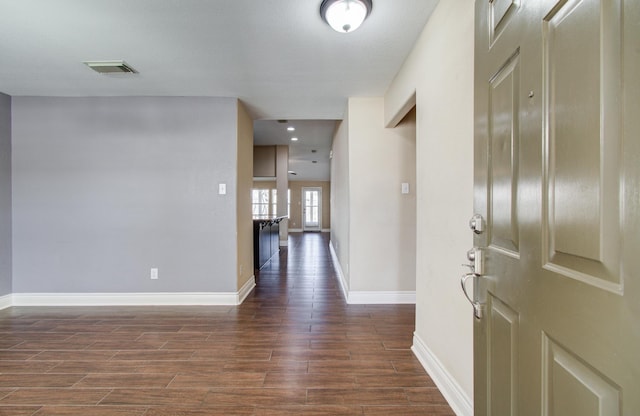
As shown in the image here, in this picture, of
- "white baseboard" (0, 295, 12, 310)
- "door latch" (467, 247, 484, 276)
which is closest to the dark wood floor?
"white baseboard" (0, 295, 12, 310)

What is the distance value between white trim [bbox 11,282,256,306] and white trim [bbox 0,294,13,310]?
2cm

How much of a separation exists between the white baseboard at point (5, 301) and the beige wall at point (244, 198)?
8.44 feet

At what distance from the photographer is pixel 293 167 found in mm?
11156

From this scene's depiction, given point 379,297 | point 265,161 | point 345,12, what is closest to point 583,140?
point 345,12

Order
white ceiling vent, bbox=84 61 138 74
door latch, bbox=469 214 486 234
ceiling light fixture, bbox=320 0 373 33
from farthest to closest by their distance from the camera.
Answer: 1. white ceiling vent, bbox=84 61 138 74
2. ceiling light fixture, bbox=320 0 373 33
3. door latch, bbox=469 214 486 234

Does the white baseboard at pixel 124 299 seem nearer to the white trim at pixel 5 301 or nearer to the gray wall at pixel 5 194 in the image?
the white trim at pixel 5 301

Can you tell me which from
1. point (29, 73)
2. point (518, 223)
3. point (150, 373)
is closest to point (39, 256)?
point (29, 73)

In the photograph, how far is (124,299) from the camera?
3.49 metres

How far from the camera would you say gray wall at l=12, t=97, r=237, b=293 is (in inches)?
136

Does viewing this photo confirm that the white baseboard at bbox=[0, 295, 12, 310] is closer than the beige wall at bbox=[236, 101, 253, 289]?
Yes

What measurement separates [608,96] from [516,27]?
42 cm

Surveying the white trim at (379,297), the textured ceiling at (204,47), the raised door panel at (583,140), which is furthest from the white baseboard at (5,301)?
the raised door panel at (583,140)

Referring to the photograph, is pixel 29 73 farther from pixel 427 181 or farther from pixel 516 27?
pixel 516 27

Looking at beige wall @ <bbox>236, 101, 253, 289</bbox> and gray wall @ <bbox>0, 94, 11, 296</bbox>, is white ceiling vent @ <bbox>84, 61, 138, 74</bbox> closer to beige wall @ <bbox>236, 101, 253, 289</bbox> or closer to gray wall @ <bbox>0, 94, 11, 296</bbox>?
beige wall @ <bbox>236, 101, 253, 289</bbox>
